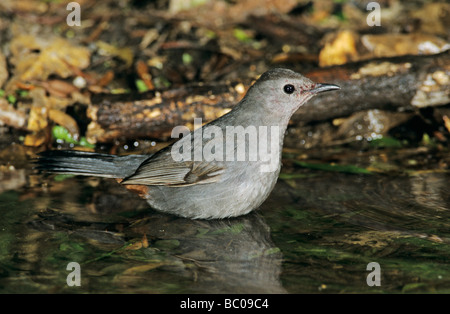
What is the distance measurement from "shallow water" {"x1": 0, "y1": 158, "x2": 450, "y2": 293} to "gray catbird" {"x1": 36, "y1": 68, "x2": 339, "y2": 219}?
18cm

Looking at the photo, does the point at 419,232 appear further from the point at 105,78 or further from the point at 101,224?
the point at 105,78

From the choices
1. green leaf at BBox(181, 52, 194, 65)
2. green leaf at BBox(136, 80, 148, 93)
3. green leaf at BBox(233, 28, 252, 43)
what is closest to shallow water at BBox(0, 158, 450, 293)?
green leaf at BBox(136, 80, 148, 93)

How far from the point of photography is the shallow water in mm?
3436

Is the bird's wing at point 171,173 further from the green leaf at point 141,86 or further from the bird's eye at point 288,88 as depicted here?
the green leaf at point 141,86

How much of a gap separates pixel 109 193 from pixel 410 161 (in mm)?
2914

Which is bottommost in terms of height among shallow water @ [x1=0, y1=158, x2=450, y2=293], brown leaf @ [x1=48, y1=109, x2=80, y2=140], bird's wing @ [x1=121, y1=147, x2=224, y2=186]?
shallow water @ [x1=0, y1=158, x2=450, y2=293]

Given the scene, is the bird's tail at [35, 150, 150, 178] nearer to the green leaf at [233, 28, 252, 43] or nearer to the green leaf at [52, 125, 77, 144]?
the green leaf at [52, 125, 77, 144]

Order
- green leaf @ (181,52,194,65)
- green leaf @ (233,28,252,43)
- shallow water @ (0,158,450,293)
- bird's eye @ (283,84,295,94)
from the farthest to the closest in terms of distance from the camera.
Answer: green leaf @ (233,28,252,43)
green leaf @ (181,52,194,65)
bird's eye @ (283,84,295,94)
shallow water @ (0,158,450,293)

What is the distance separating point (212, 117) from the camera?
615cm

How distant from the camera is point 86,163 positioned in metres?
4.71

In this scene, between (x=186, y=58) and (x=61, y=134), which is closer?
(x=61, y=134)

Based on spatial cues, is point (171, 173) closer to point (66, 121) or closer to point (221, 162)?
point (221, 162)

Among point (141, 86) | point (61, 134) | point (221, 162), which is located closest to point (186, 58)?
point (141, 86)

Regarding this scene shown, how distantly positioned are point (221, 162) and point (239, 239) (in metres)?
0.61
